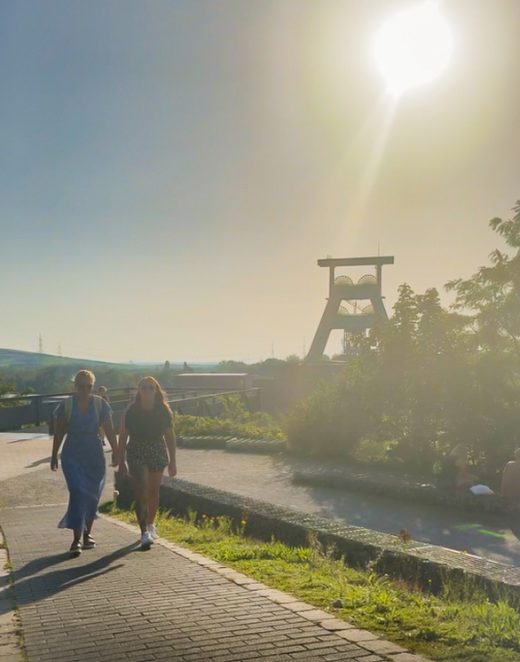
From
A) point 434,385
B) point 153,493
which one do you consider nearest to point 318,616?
point 153,493

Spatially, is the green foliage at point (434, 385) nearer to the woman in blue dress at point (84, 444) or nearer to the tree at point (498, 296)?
the tree at point (498, 296)

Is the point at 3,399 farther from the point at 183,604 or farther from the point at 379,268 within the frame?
the point at 379,268

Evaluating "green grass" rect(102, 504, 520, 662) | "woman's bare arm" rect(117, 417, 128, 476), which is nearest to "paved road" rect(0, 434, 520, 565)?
"green grass" rect(102, 504, 520, 662)

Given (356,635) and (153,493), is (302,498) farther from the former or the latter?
(356,635)

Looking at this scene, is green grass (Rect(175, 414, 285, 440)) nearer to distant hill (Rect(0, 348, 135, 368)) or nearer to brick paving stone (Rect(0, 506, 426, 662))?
brick paving stone (Rect(0, 506, 426, 662))

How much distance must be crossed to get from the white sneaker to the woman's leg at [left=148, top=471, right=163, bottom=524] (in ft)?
0.86

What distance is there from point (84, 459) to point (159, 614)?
9.67ft

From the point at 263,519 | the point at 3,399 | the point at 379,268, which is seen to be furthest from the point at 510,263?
the point at 379,268

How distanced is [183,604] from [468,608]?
172 cm

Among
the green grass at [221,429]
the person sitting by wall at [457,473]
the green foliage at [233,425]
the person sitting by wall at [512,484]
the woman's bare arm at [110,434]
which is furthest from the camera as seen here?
the green foliage at [233,425]

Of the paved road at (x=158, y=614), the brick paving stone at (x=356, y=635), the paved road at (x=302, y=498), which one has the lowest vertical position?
the paved road at (x=302, y=498)

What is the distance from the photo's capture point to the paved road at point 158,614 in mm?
4223

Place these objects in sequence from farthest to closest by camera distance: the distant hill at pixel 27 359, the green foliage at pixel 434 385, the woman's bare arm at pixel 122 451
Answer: the distant hill at pixel 27 359, the green foliage at pixel 434 385, the woman's bare arm at pixel 122 451

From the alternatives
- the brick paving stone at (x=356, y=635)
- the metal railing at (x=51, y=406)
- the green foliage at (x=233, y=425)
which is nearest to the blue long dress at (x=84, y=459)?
the brick paving stone at (x=356, y=635)
